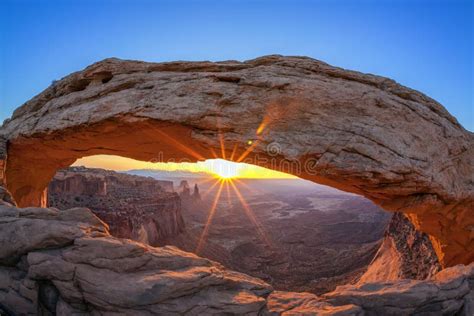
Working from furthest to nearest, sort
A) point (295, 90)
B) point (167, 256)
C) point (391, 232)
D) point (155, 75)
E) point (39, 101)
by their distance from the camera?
point (391, 232), point (39, 101), point (155, 75), point (295, 90), point (167, 256)

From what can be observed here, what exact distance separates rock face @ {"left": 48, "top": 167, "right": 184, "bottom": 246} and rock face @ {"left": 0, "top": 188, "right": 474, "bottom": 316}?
1939 cm

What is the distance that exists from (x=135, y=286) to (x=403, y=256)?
52.3 ft

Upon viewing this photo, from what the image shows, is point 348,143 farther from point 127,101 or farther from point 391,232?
point 391,232

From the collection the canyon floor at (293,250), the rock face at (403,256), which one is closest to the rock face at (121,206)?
the canyon floor at (293,250)

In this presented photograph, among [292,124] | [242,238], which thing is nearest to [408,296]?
[292,124]

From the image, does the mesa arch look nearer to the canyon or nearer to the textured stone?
the textured stone

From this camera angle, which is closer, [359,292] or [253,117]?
[359,292]

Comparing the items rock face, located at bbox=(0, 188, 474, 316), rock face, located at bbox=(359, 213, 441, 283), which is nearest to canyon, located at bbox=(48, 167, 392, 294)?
rock face, located at bbox=(359, 213, 441, 283)

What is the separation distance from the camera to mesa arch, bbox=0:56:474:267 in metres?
7.05

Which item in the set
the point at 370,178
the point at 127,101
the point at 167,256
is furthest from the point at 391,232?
the point at 127,101

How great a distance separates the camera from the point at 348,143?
22.9 ft

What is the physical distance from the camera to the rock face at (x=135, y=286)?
486cm

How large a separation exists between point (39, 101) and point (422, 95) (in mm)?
14824

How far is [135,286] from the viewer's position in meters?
4.79
